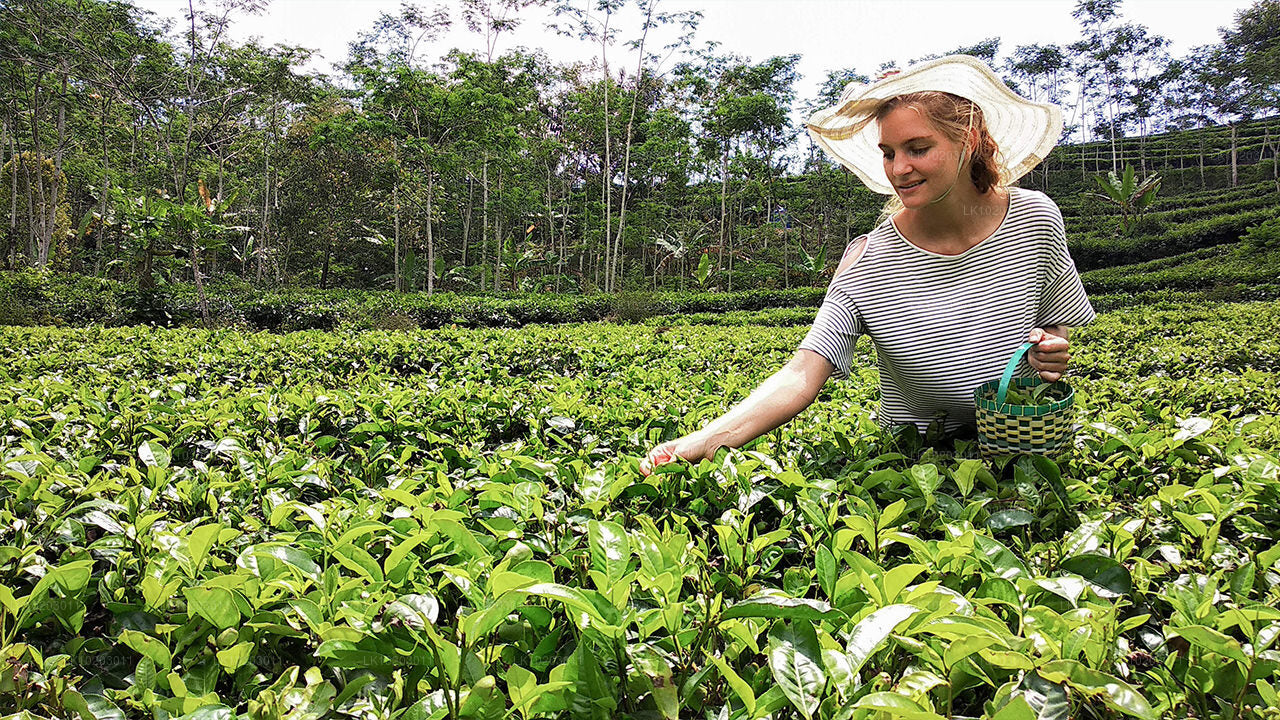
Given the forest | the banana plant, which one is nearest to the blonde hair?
the forest


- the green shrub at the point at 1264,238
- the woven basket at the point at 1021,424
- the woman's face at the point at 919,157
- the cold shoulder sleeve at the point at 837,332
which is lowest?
the woven basket at the point at 1021,424

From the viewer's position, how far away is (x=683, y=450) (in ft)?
5.02

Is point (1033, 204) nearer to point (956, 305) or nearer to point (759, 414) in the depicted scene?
point (956, 305)

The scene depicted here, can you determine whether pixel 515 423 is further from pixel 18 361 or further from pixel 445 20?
pixel 445 20

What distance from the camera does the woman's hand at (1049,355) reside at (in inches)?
58.9

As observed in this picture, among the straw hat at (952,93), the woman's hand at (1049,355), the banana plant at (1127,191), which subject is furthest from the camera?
the banana plant at (1127,191)

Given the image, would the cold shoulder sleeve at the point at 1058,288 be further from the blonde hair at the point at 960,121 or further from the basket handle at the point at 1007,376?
the basket handle at the point at 1007,376

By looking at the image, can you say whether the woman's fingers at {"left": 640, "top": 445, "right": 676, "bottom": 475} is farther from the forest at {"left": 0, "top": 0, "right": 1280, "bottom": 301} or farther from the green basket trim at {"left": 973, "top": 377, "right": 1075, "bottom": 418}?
the forest at {"left": 0, "top": 0, "right": 1280, "bottom": 301}

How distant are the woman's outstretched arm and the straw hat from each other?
68 centimetres

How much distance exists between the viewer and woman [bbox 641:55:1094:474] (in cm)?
169

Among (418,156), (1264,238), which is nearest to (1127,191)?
(1264,238)

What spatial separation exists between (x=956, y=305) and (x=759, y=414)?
0.59 m

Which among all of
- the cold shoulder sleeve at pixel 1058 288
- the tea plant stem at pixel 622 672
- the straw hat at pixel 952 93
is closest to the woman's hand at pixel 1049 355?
the cold shoulder sleeve at pixel 1058 288

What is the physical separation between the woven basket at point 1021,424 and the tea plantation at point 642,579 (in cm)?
7
